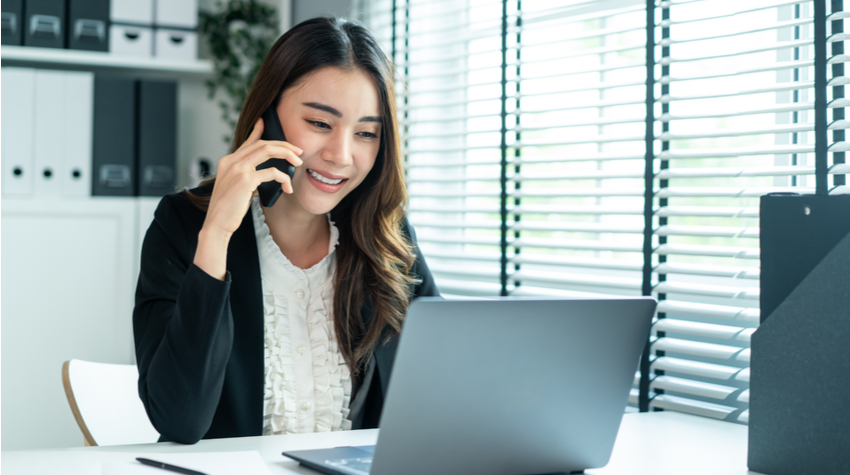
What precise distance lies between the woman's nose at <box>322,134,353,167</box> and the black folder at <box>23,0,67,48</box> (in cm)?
146

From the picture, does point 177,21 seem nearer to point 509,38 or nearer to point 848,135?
point 509,38

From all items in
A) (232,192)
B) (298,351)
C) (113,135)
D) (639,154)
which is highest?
(113,135)

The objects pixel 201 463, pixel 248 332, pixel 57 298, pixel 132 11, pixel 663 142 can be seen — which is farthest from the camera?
pixel 132 11

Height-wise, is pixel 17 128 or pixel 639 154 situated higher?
pixel 17 128

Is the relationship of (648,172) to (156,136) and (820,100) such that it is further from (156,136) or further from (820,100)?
(156,136)

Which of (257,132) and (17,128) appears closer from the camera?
(257,132)

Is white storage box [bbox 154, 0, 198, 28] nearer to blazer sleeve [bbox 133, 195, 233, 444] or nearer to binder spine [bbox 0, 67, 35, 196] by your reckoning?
binder spine [bbox 0, 67, 35, 196]

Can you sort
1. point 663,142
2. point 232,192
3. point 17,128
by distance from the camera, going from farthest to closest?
point 17,128
point 663,142
point 232,192

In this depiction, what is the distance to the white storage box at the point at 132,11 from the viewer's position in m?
2.46

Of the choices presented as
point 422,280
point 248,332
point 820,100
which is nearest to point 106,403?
point 248,332

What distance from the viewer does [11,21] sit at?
2342 mm

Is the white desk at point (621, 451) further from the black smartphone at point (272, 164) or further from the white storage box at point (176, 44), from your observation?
the white storage box at point (176, 44)

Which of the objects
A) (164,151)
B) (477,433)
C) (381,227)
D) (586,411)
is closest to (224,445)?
(477,433)

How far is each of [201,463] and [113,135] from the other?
5.71 feet
